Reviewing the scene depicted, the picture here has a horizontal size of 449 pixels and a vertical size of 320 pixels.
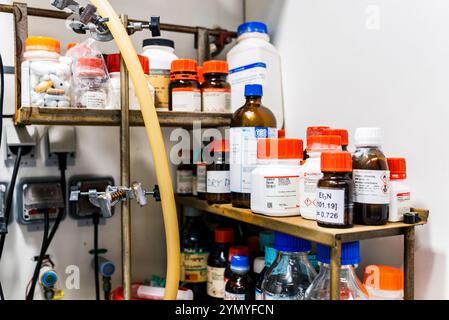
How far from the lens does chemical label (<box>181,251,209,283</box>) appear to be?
1.19 metres

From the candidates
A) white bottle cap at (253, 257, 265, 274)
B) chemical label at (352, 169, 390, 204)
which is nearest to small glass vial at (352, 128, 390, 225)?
chemical label at (352, 169, 390, 204)

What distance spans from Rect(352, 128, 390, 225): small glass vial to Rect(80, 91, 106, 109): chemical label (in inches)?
23.1

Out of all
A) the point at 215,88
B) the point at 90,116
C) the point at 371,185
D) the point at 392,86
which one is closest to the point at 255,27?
the point at 215,88

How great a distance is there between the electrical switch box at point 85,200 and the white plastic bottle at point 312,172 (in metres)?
0.65

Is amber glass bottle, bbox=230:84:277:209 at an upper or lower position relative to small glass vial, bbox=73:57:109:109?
lower

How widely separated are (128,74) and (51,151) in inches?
14.7

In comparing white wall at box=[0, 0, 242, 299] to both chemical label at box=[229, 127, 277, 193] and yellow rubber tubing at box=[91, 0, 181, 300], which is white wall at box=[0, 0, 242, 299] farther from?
chemical label at box=[229, 127, 277, 193]

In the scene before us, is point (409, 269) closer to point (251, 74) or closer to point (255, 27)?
point (251, 74)

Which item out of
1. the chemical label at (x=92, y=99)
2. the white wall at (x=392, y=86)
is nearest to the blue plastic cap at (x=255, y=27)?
the white wall at (x=392, y=86)

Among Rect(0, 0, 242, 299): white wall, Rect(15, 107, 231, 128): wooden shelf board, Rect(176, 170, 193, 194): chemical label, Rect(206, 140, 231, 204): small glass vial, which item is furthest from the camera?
Rect(176, 170, 193, 194): chemical label

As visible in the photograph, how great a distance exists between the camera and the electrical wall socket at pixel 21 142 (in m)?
1.10
